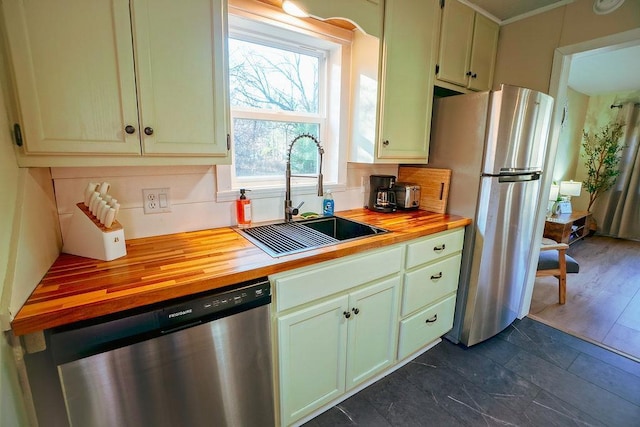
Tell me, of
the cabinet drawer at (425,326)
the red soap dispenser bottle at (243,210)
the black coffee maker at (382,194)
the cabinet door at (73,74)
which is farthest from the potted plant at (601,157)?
the cabinet door at (73,74)

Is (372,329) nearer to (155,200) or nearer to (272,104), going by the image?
(155,200)

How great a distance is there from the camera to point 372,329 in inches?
62.2

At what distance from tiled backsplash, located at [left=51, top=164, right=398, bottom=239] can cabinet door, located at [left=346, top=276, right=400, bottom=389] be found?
0.73 m

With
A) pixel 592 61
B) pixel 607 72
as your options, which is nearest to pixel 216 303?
pixel 592 61

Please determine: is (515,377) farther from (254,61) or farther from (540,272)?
(254,61)

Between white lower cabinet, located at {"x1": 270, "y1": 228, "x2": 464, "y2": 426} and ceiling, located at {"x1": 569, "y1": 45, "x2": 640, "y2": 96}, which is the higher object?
ceiling, located at {"x1": 569, "y1": 45, "x2": 640, "y2": 96}

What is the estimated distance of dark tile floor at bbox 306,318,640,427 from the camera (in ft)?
4.96

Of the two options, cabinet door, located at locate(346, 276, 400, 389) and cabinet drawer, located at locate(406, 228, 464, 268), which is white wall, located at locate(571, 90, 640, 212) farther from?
cabinet door, located at locate(346, 276, 400, 389)

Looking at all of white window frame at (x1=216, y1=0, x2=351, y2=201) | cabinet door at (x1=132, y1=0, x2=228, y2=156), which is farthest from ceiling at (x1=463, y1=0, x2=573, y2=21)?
cabinet door at (x1=132, y1=0, x2=228, y2=156)

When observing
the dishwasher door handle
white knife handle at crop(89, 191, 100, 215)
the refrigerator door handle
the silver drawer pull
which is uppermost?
the refrigerator door handle

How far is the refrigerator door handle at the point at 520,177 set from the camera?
1814 millimetres

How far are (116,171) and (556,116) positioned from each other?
2.76m

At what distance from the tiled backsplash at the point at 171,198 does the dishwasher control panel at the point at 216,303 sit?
2.04 feet

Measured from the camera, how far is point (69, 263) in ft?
3.61
